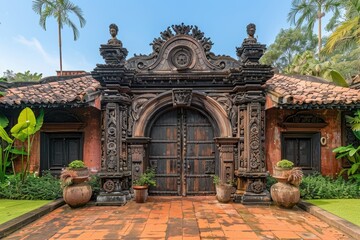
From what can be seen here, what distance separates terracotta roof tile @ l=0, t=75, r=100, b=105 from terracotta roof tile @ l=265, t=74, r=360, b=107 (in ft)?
18.2

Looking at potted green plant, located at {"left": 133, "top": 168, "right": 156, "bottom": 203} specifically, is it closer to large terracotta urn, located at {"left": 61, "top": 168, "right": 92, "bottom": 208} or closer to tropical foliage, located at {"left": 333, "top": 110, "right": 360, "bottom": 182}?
large terracotta urn, located at {"left": 61, "top": 168, "right": 92, "bottom": 208}

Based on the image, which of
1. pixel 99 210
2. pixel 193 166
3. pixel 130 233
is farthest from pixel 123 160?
pixel 130 233

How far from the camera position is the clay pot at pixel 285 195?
5.97 m

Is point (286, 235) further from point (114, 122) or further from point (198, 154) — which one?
point (114, 122)

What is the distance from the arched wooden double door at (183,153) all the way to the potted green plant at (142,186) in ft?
2.03

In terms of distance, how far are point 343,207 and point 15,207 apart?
8292 mm

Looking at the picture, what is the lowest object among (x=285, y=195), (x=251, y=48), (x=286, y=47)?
(x=285, y=195)

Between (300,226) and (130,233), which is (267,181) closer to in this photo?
(300,226)

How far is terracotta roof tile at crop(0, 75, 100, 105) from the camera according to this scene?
22.6ft

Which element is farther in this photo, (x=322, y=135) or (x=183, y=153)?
(x=322, y=135)

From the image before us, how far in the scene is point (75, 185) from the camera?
6.21 metres

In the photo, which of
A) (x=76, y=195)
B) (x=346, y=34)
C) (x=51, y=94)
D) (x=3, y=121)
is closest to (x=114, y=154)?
(x=76, y=195)

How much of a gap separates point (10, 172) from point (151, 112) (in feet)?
16.8

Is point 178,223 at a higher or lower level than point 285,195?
lower
